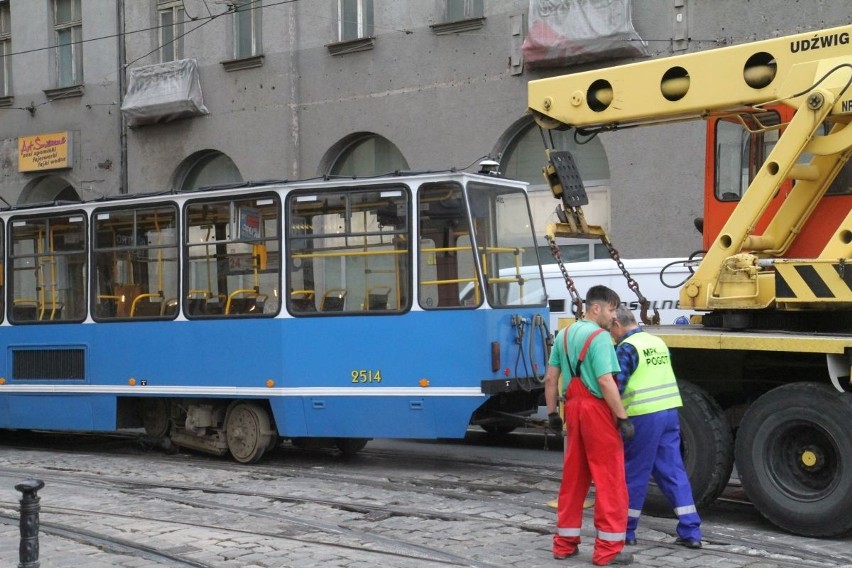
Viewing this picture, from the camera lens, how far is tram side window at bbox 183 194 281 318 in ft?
41.3

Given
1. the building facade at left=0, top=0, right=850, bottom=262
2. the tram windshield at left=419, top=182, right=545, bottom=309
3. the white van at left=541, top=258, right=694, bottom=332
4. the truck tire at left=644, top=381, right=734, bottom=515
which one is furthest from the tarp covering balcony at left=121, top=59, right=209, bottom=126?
the truck tire at left=644, top=381, right=734, bottom=515

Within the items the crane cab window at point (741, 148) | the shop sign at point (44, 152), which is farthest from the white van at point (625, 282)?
the shop sign at point (44, 152)

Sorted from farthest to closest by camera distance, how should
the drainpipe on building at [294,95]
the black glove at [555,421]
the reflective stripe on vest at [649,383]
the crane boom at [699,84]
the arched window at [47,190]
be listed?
1. the arched window at [47,190]
2. the drainpipe on building at [294,95]
3. the crane boom at [699,84]
4. the black glove at [555,421]
5. the reflective stripe on vest at [649,383]

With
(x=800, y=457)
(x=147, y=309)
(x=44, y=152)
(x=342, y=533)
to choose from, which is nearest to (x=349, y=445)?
(x=147, y=309)

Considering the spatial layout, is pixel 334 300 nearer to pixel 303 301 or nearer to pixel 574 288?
pixel 303 301

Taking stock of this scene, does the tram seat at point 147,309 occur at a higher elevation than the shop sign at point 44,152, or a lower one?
lower

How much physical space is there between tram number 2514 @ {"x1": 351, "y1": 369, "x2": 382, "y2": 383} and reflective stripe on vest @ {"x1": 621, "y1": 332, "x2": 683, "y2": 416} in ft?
14.1

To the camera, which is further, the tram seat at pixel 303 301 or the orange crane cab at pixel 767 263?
the tram seat at pixel 303 301

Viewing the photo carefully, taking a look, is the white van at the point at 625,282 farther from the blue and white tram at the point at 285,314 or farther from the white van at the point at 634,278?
the blue and white tram at the point at 285,314

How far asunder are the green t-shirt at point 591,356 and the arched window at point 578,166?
11.0m

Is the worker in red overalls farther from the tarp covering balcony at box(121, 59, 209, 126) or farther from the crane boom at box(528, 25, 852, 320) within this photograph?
the tarp covering balcony at box(121, 59, 209, 126)

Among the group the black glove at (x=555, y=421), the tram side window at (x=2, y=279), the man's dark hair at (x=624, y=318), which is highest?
the tram side window at (x=2, y=279)

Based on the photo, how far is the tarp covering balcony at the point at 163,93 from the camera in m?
24.0

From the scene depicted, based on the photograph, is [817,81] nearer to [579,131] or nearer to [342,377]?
[579,131]
